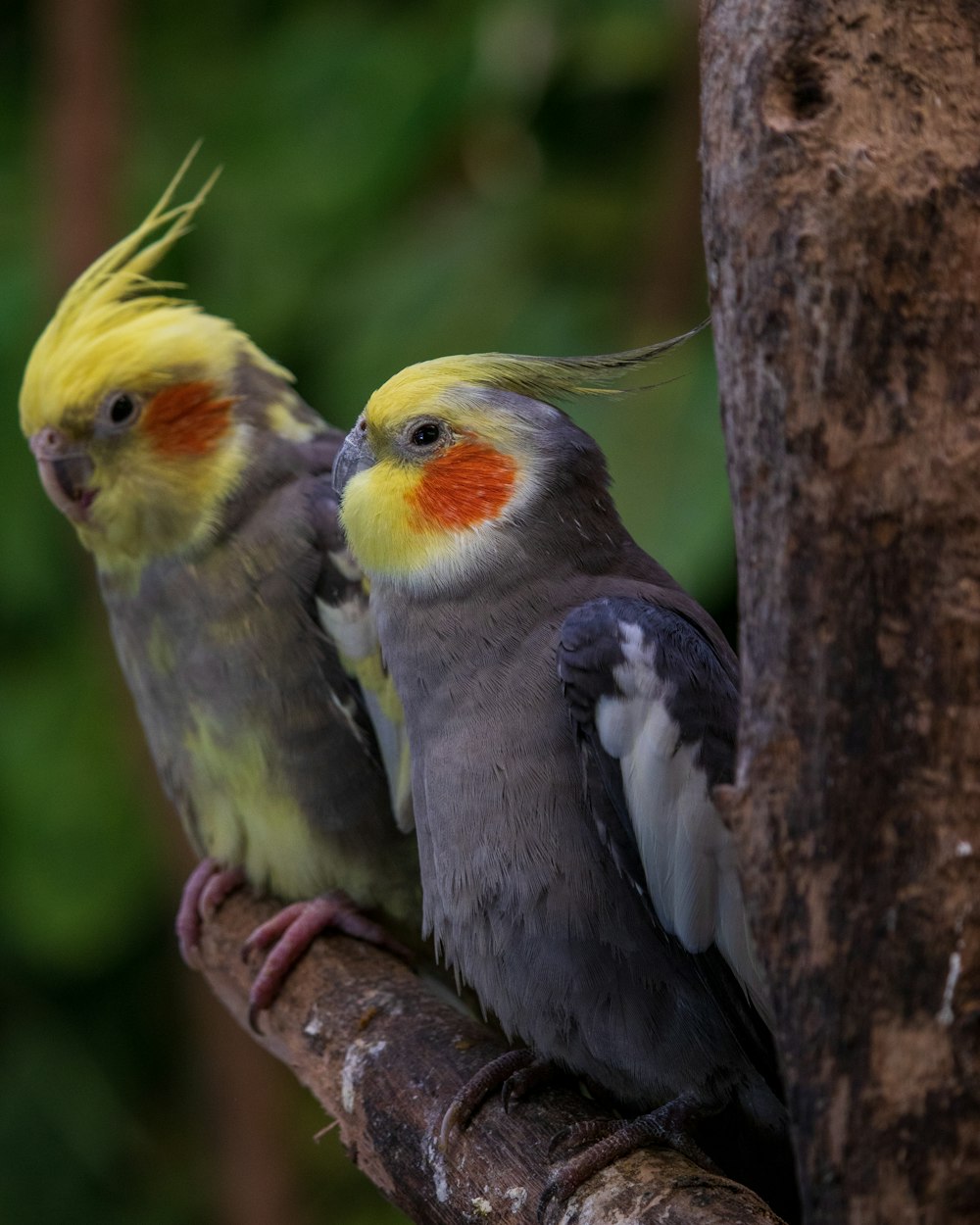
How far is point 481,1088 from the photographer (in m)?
1.32

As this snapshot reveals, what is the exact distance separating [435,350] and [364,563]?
4.54 ft

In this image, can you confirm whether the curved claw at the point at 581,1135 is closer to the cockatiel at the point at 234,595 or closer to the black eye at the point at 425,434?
the cockatiel at the point at 234,595

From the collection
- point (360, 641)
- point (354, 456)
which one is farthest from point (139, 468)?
point (354, 456)

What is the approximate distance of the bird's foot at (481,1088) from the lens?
1.30m

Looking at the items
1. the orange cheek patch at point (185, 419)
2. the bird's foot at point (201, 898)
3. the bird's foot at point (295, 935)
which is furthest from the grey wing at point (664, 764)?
the bird's foot at point (201, 898)

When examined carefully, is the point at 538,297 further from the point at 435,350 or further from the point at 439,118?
the point at 439,118

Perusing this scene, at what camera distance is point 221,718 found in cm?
174

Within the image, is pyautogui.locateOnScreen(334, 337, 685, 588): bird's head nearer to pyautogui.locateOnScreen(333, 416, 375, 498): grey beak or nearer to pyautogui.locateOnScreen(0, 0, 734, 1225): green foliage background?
pyautogui.locateOnScreen(333, 416, 375, 498): grey beak

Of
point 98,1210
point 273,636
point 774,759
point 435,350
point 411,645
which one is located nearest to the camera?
point 774,759

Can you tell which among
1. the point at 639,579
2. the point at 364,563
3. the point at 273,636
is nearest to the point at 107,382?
the point at 273,636

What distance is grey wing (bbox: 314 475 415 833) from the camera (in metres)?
1.65

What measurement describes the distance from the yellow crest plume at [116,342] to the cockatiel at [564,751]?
0.48 m

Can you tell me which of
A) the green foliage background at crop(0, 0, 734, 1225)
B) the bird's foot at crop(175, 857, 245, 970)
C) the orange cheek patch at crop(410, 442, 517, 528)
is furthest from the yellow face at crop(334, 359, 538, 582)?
the green foliage background at crop(0, 0, 734, 1225)

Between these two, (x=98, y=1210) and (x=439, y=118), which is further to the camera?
(x=98, y=1210)
